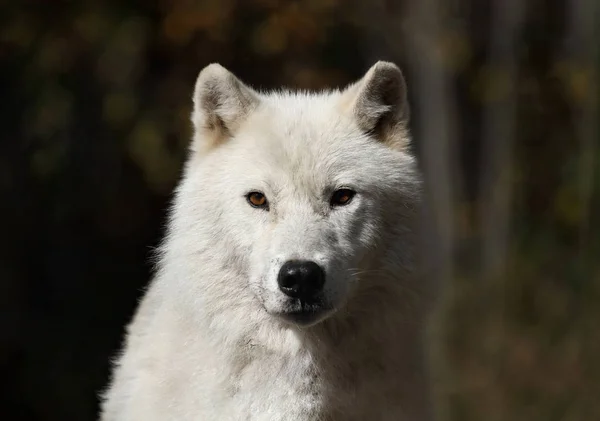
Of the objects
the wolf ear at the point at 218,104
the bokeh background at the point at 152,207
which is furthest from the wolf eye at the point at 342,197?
the bokeh background at the point at 152,207

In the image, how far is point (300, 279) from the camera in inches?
149

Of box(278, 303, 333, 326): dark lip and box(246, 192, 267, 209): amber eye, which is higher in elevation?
box(246, 192, 267, 209): amber eye

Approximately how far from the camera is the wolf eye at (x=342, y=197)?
4.18 meters

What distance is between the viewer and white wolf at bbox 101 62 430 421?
13.4ft

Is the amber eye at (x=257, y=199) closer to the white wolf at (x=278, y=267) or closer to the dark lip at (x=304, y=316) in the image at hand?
the white wolf at (x=278, y=267)

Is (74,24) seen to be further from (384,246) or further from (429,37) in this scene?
(384,246)

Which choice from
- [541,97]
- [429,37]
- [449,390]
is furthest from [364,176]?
[541,97]

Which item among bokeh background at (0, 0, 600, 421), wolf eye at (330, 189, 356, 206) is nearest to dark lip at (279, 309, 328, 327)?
wolf eye at (330, 189, 356, 206)

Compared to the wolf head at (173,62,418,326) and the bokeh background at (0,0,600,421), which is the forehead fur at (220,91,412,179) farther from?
the bokeh background at (0,0,600,421)

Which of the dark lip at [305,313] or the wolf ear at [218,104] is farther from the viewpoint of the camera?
the wolf ear at [218,104]

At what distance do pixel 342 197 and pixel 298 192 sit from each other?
217 millimetres

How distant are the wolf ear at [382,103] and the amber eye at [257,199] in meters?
0.68

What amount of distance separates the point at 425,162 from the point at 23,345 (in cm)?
700

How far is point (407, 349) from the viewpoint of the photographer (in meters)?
4.36
